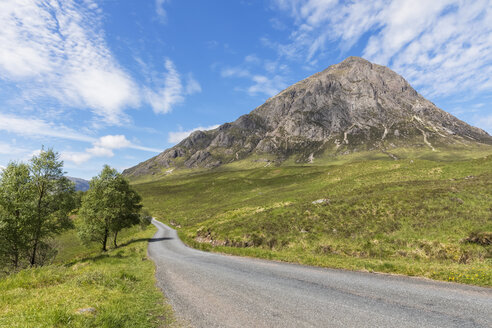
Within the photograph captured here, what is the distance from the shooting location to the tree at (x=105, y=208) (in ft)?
130

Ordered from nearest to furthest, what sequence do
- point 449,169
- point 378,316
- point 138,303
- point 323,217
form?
point 378,316 → point 138,303 → point 323,217 → point 449,169

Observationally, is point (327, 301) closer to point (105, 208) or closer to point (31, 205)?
point (31, 205)

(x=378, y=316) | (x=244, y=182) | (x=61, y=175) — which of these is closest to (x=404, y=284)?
(x=378, y=316)

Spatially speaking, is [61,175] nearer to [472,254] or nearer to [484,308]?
[484,308]

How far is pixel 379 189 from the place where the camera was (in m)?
38.6

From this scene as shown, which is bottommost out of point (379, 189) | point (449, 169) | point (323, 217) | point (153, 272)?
point (153, 272)

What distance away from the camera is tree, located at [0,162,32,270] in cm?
2650

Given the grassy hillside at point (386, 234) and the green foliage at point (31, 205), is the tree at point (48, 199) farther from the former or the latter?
the grassy hillside at point (386, 234)

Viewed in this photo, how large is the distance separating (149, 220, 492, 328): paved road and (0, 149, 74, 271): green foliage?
2491 cm

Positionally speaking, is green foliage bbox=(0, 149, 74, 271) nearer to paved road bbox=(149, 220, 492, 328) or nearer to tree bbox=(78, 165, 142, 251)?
tree bbox=(78, 165, 142, 251)

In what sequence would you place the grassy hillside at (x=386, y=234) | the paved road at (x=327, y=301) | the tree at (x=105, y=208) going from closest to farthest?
1. the paved road at (x=327, y=301)
2. the grassy hillside at (x=386, y=234)
3. the tree at (x=105, y=208)

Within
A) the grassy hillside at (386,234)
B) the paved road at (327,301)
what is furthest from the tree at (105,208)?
the paved road at (327,301)

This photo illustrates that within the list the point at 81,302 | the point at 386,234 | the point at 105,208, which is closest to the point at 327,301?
the point at 81,302

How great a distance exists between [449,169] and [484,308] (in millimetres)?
58110
